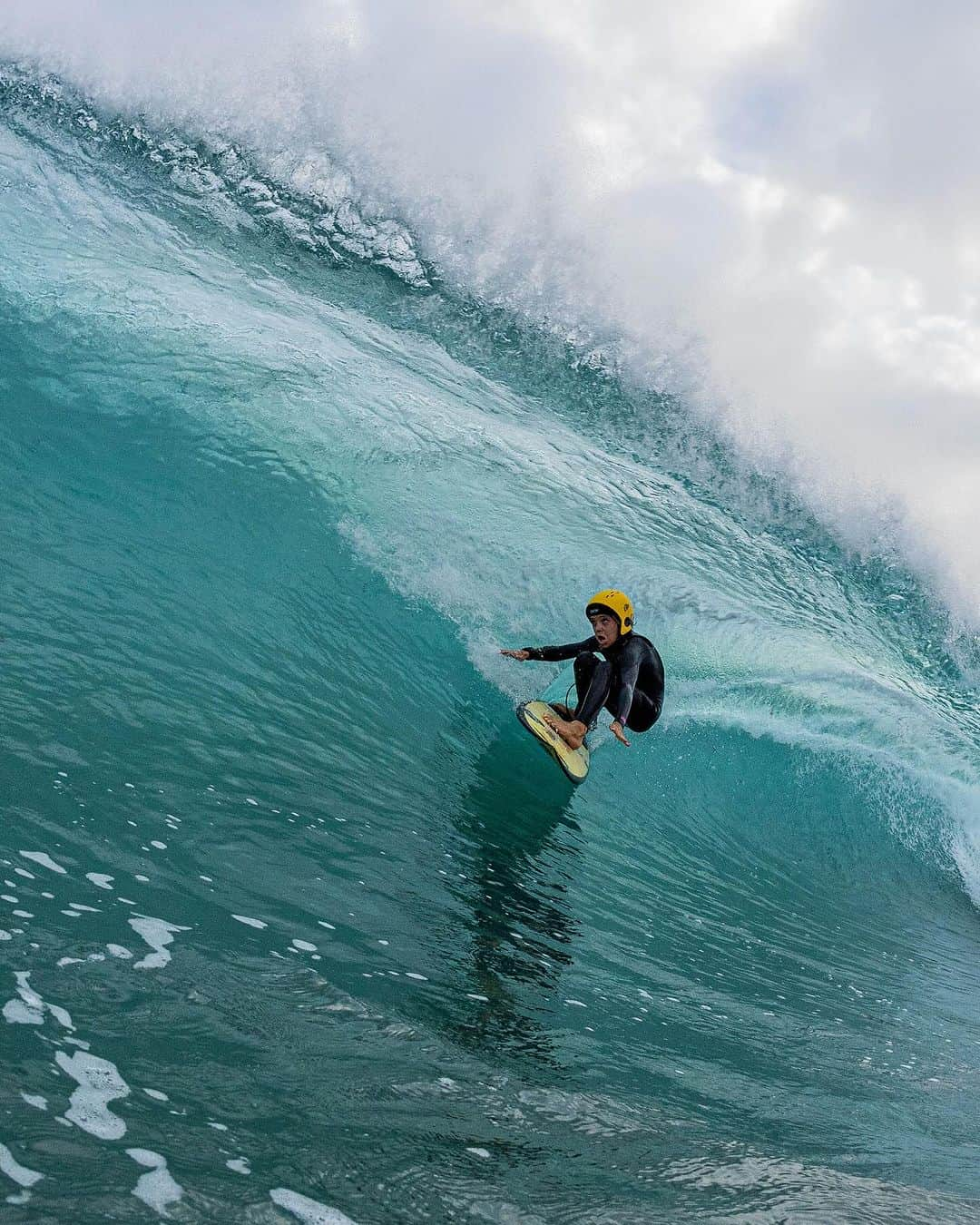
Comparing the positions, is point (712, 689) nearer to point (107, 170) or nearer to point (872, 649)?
point (872, 649)

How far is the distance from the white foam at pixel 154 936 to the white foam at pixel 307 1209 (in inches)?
38.4

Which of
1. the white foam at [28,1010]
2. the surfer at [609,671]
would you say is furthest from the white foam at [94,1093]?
the surfer at [609,671]

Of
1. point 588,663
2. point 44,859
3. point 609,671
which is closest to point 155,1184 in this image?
point 44,859

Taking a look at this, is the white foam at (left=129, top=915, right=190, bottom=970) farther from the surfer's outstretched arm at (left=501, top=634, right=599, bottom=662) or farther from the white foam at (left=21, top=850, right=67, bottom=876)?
the surfer's outstretched arm at (left=501, top=634, right=599, bottom=662)

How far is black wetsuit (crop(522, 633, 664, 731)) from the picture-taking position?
23.7 feet

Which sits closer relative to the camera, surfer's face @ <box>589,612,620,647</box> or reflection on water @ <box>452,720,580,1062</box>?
reflection on water @ <box>452,720,580,1062</box>

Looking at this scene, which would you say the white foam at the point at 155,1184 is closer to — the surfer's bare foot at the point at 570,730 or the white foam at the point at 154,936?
the white foam at the point at 154,936

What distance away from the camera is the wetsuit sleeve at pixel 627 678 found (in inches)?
283

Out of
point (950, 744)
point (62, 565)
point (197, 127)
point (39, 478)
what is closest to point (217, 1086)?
point (62, 565)

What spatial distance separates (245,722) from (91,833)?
181 centimetres

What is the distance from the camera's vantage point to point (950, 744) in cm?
1220

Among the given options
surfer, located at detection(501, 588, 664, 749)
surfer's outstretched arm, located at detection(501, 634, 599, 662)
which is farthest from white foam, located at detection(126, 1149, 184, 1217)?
surfer's outstretched arm, located at detection(501, 634, 599, 662)

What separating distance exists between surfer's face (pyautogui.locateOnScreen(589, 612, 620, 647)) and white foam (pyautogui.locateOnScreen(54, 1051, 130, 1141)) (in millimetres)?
5071

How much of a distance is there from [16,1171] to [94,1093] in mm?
353
